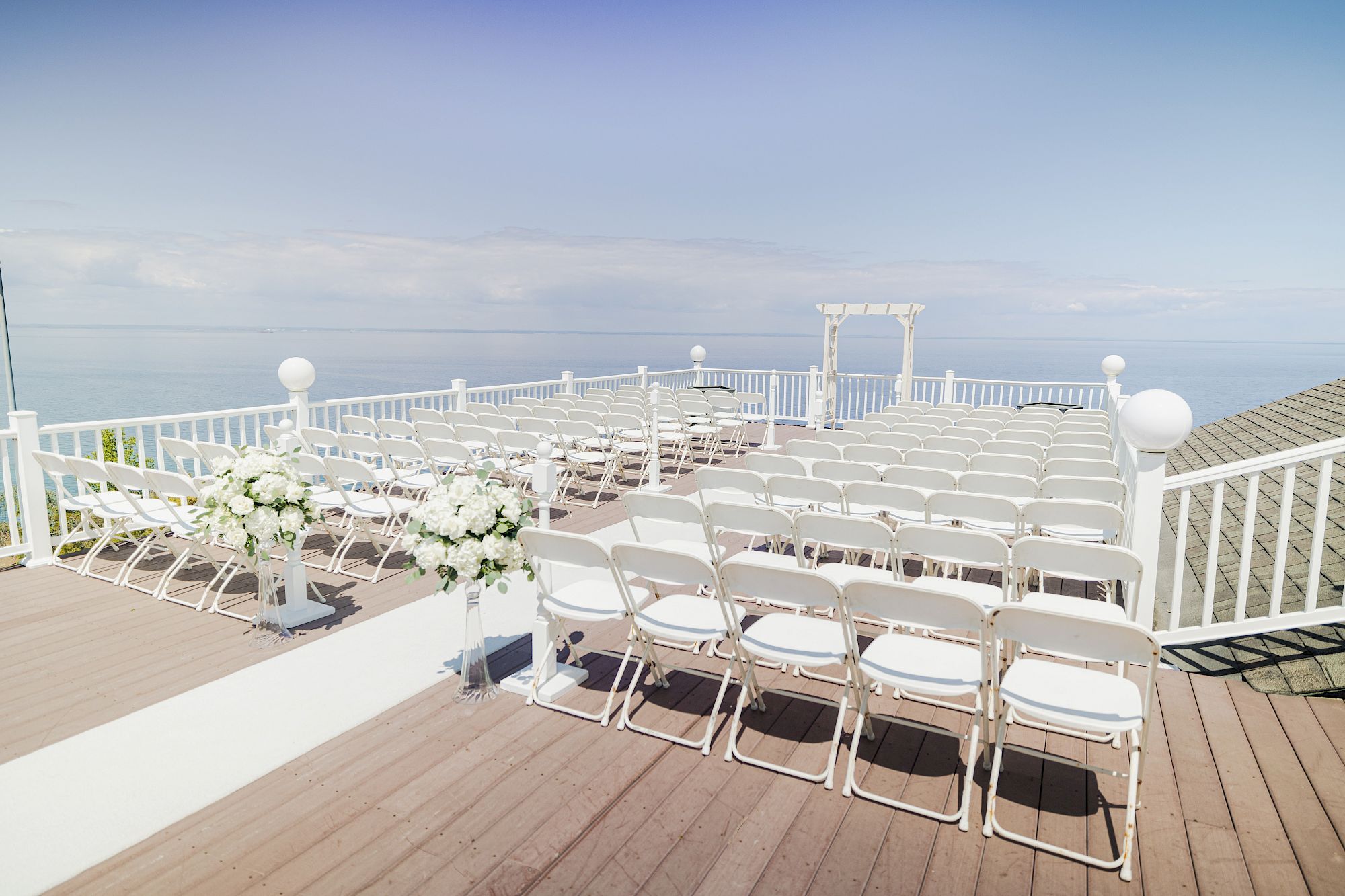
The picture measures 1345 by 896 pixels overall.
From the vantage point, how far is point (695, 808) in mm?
2641

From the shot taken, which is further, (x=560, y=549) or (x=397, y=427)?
(x=397, y=427)

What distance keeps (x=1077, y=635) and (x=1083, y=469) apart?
12.6ft

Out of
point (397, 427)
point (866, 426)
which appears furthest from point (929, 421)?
point (397, 427)

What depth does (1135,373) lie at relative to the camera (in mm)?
105312

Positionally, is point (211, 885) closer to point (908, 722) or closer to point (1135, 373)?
point (908, 722)

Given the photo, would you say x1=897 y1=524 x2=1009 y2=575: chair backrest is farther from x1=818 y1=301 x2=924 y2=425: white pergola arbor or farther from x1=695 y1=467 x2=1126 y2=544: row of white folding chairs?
x1=818 y1=301 x2=924 y2=425: white pergola arbor

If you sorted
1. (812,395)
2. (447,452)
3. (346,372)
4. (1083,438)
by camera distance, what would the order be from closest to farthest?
1. (447,452)
2. (1083,438)
3. (812,395)
4. (346,372)

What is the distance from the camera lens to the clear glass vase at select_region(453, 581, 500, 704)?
348 cm

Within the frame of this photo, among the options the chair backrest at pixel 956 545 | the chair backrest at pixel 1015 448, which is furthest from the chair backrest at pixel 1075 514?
the chair backrest at pixel 1015 448

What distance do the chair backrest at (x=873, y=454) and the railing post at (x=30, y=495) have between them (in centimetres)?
643

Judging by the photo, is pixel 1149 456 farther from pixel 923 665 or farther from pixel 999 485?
pixel 923 665

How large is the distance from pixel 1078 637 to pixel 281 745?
315 cm

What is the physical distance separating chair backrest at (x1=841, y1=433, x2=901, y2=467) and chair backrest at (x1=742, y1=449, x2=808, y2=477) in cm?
63

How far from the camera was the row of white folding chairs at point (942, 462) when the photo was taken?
554 centimetres
